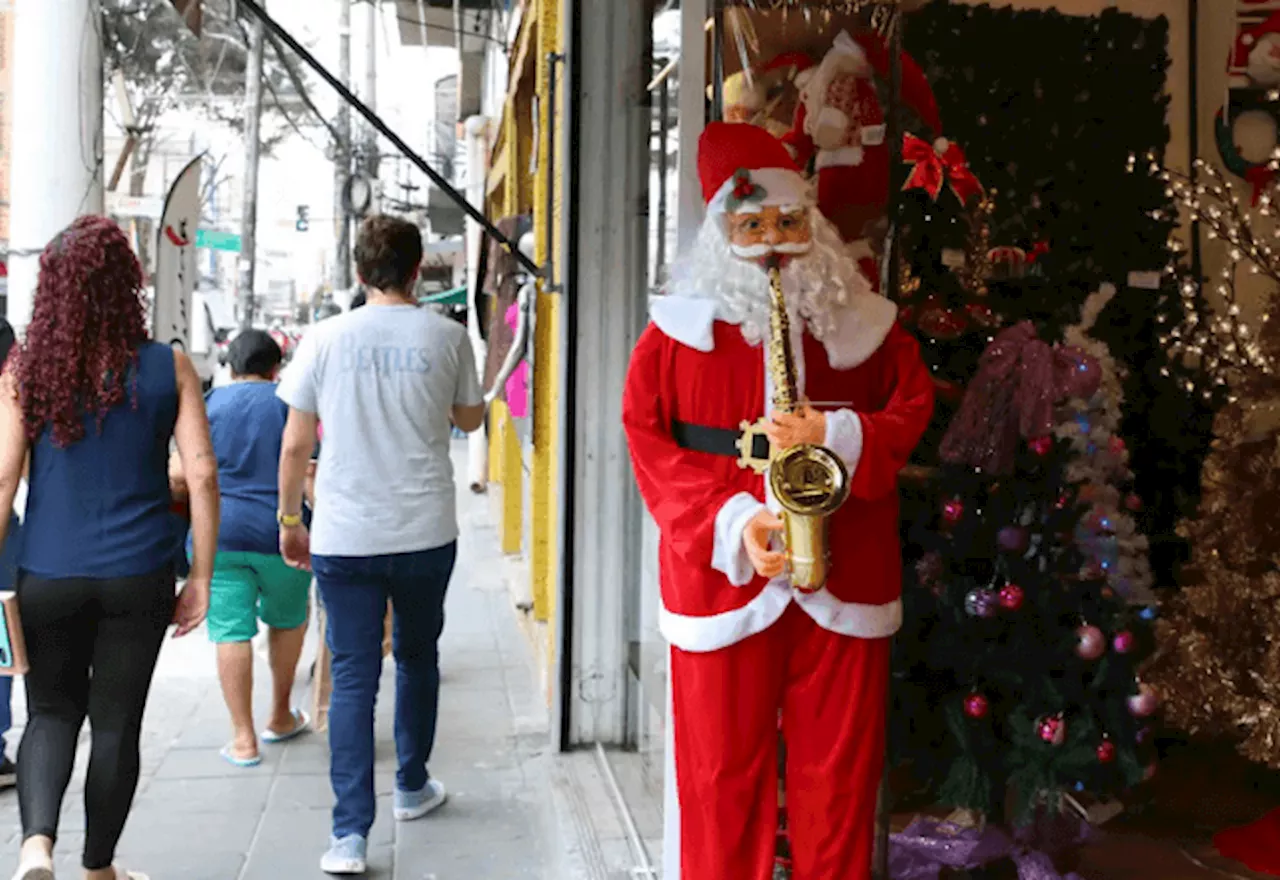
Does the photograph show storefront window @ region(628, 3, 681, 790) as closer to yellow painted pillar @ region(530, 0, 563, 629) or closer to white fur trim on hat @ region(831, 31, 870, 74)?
yellow painted pillar @ region(530, 0, 563, 629)

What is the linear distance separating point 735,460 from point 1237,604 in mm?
1715

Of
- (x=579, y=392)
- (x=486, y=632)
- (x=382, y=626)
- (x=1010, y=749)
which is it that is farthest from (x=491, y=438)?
(x=1010, y=749)

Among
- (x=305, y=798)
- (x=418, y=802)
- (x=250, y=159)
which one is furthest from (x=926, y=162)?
(x=250, y=159)

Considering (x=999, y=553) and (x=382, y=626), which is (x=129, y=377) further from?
(x=999, y=553)

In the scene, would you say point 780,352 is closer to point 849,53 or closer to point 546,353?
Answer: point 849,53

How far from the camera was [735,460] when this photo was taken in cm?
263

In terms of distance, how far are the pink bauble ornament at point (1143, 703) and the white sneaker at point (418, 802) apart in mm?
2245

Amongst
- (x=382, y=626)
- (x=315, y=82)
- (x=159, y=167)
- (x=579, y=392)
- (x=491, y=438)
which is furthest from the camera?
(x=159, y=167)

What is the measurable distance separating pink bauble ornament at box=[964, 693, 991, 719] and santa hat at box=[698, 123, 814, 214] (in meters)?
1.37

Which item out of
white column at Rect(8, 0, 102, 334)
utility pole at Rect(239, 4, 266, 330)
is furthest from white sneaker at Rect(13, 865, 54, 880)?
utility pole at Rect(239, 4, 266, 330)

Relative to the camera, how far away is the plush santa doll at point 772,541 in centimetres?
260

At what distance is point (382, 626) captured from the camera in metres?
3.83

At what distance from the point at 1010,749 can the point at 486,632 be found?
14.4 ft

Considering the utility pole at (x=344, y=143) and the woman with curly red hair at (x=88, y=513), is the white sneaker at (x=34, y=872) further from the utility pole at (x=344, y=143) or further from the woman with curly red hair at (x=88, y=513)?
the utility pole at (x=344, y=143)
